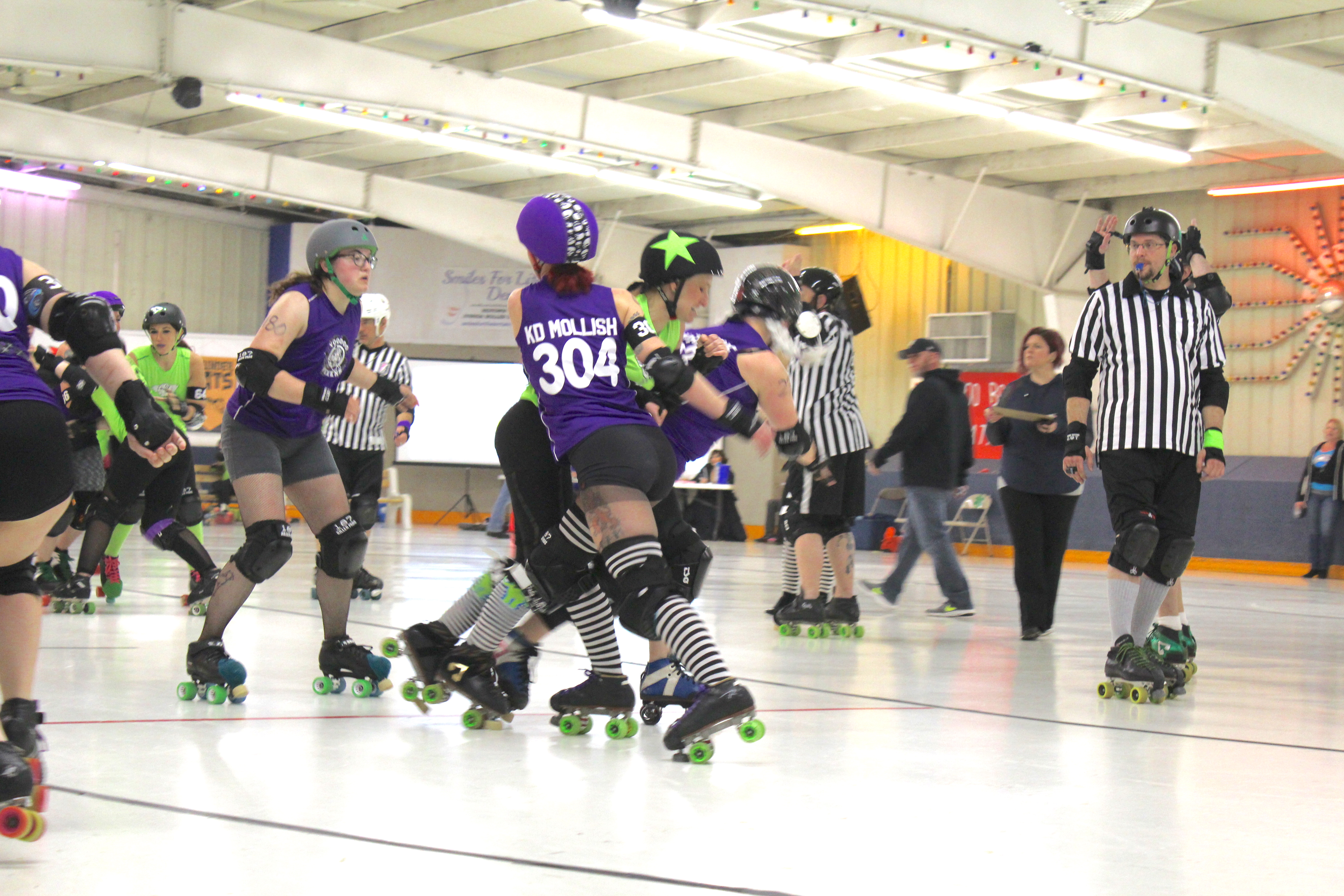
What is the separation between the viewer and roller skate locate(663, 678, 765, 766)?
2789 mm

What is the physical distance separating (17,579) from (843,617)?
3979 millimetres

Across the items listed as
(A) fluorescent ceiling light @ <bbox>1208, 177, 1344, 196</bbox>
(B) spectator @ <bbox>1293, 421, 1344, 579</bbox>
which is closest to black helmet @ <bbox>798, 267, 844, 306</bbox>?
(B) spectator @ <bbox>1293, 421, 1344, 579</bbox>

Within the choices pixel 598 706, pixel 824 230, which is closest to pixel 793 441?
pixel 598 706

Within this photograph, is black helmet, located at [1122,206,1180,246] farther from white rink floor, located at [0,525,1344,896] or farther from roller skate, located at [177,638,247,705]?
roller skate, located at [177,638,247,705]

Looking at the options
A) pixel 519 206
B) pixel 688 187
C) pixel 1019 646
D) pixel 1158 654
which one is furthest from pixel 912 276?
pixel 1158 654

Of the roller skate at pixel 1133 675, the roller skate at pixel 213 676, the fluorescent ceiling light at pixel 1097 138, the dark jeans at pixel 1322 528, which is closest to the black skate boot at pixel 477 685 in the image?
the roller skate at pixel 213 676

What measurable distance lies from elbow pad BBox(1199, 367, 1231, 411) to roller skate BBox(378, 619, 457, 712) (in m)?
2.37

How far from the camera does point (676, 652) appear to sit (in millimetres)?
2865

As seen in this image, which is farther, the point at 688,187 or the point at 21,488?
the point at 688,187

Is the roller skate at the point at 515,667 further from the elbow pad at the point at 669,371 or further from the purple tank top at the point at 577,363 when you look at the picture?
→ the elbow pad at the point at 669,371

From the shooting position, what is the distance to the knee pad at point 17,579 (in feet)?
7.38

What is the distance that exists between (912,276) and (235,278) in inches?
359

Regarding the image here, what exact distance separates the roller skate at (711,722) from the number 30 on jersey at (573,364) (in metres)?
0.71

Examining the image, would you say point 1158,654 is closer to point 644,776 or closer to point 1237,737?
point 1237,737
